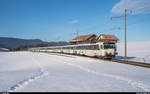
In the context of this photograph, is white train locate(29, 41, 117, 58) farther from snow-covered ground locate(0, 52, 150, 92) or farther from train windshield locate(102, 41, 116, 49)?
snow-covered ground locate(0, 52, 150, 92)

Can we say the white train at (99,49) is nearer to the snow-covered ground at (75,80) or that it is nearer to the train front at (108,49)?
the train front at (108,49)

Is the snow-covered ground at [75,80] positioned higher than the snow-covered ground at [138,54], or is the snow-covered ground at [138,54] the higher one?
the snow-covered ground at [138,54]

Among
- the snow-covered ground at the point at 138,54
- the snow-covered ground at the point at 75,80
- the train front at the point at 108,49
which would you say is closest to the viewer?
the snow-covered ground at the point at 75,80

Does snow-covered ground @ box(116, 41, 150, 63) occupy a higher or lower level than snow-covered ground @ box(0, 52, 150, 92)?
higher

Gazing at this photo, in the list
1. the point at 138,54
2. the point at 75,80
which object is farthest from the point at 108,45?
the point at 138,54

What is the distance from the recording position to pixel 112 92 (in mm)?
5426

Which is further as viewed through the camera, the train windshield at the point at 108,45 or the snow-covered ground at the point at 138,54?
the snow-covered ground at the point at 138,54

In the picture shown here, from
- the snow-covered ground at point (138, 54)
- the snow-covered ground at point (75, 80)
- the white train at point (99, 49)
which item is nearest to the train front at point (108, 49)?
the white train at point (99, 49)

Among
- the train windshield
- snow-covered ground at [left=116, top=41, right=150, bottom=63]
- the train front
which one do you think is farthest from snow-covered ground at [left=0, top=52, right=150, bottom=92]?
snow-covered ground at [left=116, top=41, right=150, bottom=63]

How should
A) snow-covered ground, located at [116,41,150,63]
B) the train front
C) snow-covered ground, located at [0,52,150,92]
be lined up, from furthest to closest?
snow-covered ground, located at [116,41,150,63]
the train front
snow-covered ground, located at [0,52,150,92]

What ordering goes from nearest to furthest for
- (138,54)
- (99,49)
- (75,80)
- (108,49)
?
1. (75,80)
2. (108,49)
3. (99,49)
4. (138,54)

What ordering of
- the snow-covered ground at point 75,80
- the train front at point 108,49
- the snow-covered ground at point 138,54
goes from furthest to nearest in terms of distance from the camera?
the snow-covered ground at point 138,54 < the train front at point 108,49 < the snow-covered ground at point 75,80

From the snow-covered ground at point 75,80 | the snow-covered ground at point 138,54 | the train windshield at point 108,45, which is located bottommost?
the snow-covered ground at point 75,80

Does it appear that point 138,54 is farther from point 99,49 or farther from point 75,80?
point 75,80
